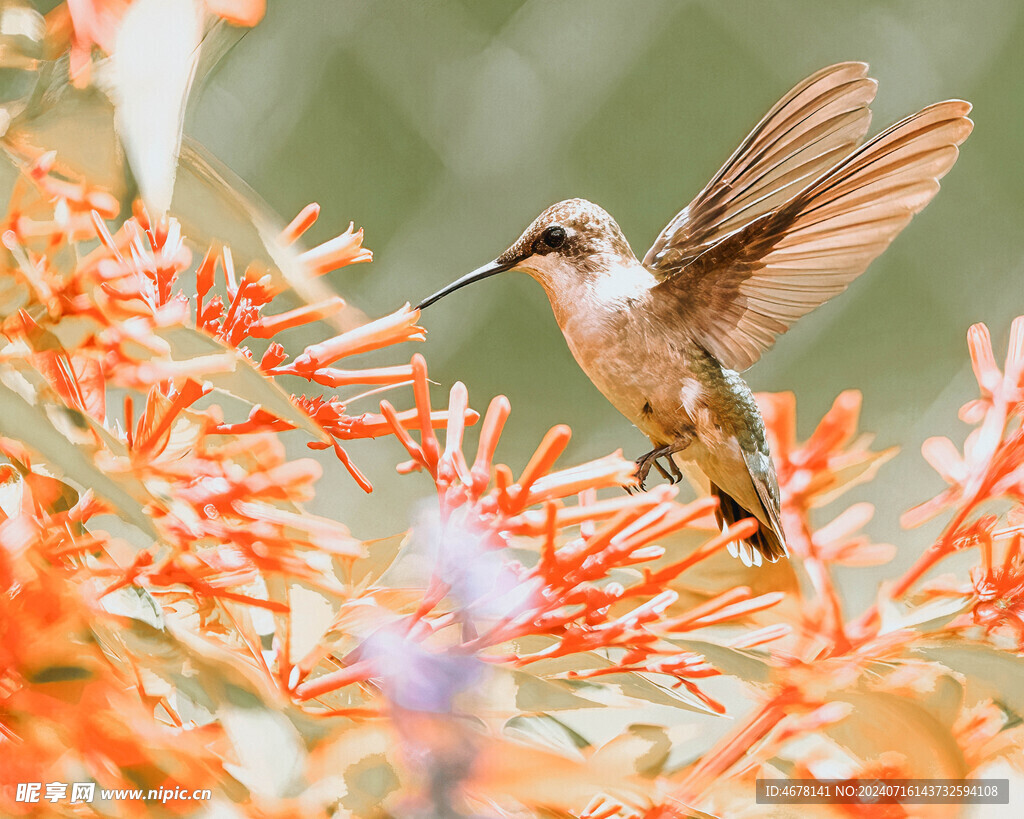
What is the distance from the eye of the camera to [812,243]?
1.11ft

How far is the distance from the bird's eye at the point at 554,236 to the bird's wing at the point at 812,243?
0.14 ft

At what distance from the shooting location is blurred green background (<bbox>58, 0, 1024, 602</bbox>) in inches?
15.9

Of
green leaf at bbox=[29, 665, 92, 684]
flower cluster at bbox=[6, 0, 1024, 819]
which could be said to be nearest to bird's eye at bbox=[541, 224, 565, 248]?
flower cluster at bbox=[6, 0, 1024, 819]

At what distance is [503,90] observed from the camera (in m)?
0.45

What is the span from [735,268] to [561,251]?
0.21 ft

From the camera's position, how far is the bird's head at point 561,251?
1.11 ft

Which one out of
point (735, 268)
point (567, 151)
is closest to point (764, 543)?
point (735, 268)

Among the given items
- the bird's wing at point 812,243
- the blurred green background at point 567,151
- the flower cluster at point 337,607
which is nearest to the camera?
the flower cluster at point 337,607

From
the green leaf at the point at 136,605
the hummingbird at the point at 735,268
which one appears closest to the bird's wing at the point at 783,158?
the hummingbird at the point at 735,268

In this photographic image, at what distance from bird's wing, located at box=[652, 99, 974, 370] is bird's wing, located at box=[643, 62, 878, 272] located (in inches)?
0.9

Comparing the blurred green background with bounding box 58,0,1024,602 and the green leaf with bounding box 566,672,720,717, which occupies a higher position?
the blurred green background with bounding box 58,0,1024,602

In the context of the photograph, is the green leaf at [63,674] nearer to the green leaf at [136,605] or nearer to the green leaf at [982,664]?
the green leaf at [136,605]

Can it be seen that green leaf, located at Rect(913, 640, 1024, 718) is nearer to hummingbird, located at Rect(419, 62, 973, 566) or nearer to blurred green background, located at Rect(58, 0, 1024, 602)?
hummingbird, located at Rect(419, 62, 973, 566)

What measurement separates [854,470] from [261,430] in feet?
0.77
